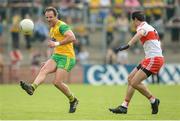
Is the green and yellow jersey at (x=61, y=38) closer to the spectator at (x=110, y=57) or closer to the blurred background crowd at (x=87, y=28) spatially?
the blurred background crowd at (x=87, y=28)

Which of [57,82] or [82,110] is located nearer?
[57,82]

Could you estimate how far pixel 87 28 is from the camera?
34.8 metres

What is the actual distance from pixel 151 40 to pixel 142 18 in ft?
1.81

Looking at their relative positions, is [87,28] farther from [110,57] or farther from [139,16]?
[139,16]

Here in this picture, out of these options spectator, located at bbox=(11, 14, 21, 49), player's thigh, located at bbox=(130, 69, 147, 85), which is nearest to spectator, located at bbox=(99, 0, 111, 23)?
spectator, located at bbox=(11, 14, 21, 49)

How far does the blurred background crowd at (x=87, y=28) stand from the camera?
3341 cm

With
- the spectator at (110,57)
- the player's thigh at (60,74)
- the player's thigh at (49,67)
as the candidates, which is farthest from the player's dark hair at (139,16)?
the spectator at (110,57)

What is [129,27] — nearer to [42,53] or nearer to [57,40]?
[42,53]

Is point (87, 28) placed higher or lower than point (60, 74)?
lower

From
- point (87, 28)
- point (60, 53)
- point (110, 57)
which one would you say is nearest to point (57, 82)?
point (60, 53)

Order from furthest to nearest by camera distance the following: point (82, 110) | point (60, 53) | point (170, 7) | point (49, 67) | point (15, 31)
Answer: point (170, 7), point (15, 31), point (82, 110), point (60, 53), point (49, 67)

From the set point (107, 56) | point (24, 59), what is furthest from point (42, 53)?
point (107, 56)

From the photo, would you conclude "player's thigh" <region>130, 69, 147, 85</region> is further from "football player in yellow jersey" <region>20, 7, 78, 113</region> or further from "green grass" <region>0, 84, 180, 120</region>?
"football player in yellow jersey" <region>20, 7, 78, 113</region>

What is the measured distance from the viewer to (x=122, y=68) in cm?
3316
